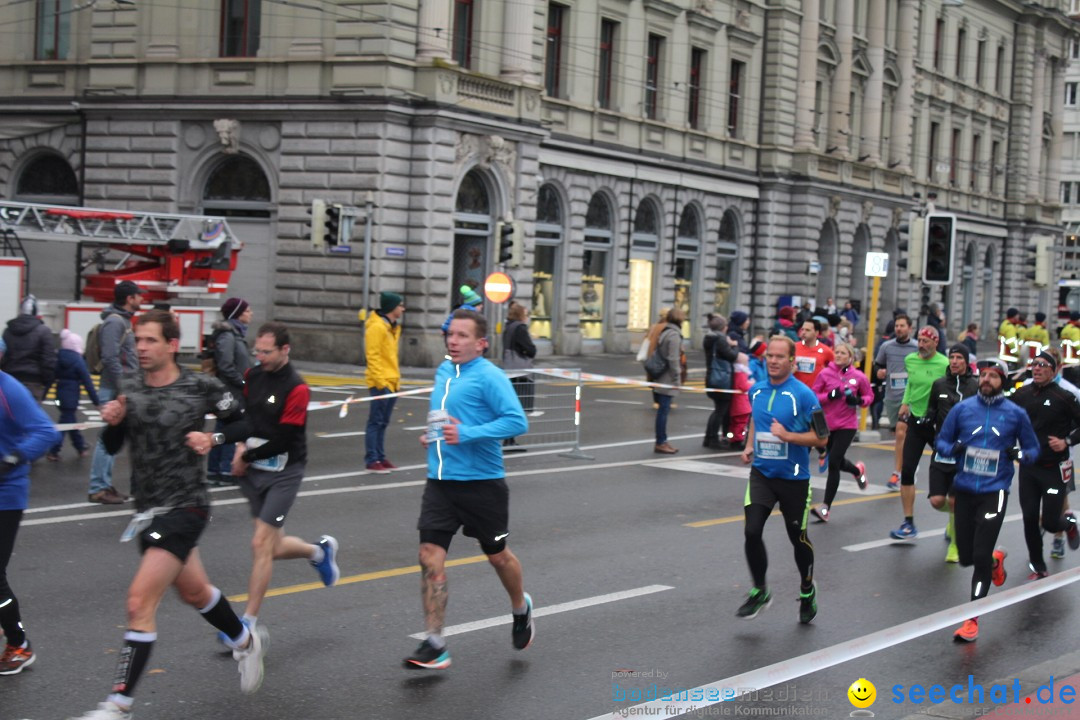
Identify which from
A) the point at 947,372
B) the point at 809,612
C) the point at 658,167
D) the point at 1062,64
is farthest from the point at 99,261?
the point at 1062,64

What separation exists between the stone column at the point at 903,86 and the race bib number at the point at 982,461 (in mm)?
50713

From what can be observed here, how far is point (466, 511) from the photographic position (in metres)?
7.52

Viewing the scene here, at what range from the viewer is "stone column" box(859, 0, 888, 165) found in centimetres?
5525

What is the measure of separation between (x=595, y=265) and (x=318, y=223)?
42.5 ft

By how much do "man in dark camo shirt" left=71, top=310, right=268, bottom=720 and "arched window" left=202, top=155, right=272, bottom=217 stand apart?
27.3 m

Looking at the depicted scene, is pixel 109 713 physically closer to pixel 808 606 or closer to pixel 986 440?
pixel 808 606

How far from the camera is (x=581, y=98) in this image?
3959cm

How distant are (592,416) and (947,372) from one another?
1023 cm

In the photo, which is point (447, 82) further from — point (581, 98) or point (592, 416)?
point (592, 416)

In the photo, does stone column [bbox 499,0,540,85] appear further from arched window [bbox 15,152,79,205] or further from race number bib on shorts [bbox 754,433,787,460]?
race number bib on shorts [bbox 754,433,787,460]

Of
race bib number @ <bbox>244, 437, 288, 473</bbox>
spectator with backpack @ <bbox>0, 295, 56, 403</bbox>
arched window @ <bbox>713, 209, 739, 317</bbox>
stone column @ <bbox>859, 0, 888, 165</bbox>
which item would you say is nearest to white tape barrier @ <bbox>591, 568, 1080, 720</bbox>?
race bib number @ <bbox>244, 437, 288, 473</bbox>

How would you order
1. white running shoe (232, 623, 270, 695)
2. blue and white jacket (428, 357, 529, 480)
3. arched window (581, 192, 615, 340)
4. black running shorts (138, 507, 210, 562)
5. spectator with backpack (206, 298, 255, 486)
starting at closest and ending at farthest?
black running shorts (138, 507, 210, 562)
white running shoe (232, 623, 270, 695)
blue and white jacket (428, 357, 529, 480)
spectator with backpack (206, 298, 255, 486)
arched window (581, 192, 615, 340)

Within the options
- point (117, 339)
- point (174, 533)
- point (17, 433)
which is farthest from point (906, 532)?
point (17, 433)

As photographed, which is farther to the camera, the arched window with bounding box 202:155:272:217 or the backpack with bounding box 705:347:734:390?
the arched window with bounding box 202:155:272:217
